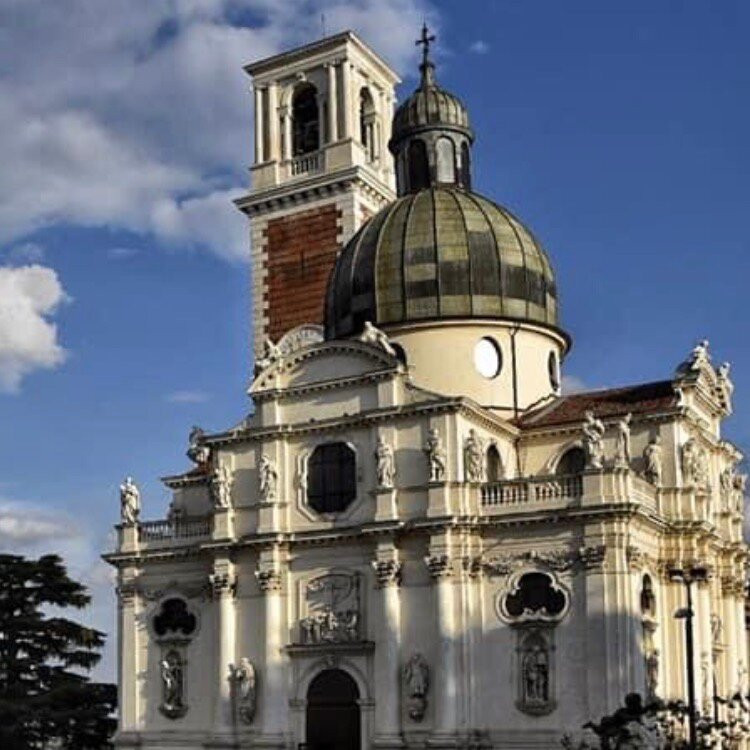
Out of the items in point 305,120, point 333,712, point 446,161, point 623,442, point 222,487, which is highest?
point 305,120

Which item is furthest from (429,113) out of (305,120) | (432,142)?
(305,120)

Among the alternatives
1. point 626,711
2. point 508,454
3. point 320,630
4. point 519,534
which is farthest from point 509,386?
point 626,711

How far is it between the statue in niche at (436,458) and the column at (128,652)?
11.4 m

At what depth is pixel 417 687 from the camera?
1561 inches

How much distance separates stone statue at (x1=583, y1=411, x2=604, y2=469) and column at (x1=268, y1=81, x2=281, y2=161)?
2236cm

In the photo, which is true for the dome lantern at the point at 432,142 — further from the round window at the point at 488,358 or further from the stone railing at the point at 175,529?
the stone railing at the point at 175,529

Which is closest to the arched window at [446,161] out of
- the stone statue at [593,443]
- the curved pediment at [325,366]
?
the curved pediment at [325,366]

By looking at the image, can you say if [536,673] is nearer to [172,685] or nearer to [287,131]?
[172,685]

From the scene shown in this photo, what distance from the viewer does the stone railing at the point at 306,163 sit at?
56125 millimetres

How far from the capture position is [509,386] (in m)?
44.9

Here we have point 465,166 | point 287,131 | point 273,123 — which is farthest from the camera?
point 273,123

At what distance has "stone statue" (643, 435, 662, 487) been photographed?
41969 mm

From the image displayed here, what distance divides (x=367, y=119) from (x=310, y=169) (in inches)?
158

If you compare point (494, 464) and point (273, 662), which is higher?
point (494, 464)
